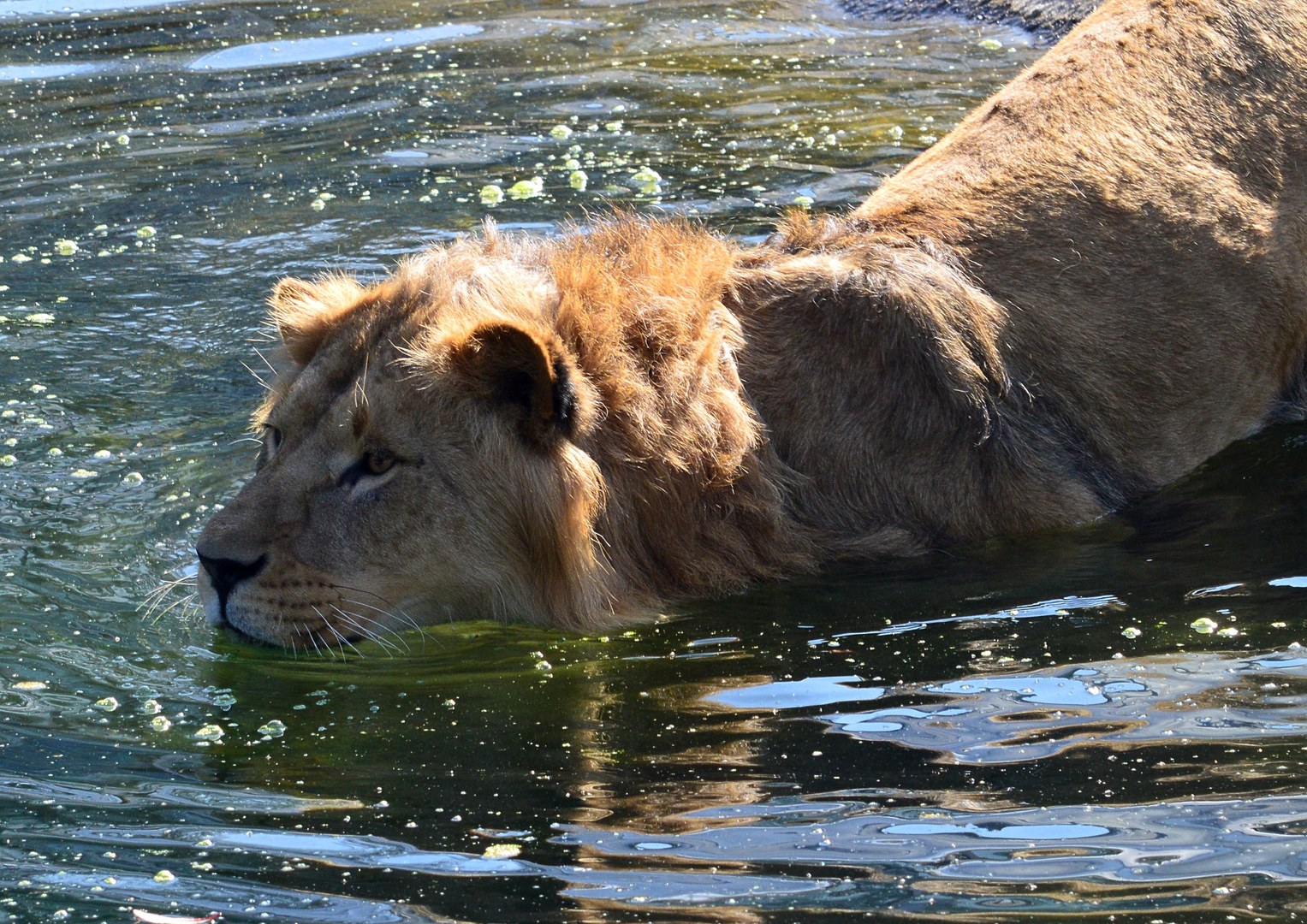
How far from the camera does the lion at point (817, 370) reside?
5297 mm

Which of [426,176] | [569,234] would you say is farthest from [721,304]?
[426,176]

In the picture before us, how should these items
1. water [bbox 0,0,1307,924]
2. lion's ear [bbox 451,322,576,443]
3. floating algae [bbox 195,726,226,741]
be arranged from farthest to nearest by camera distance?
1. lion's ear [bbox 451,322,576,443]
2. floating algae [bbox 195,726,226,741]
3. water [bbox 0,0,1307,924]

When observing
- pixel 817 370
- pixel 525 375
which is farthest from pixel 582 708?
pixel 817 370

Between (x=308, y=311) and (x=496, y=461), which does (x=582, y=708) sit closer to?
(x=496, y=461)

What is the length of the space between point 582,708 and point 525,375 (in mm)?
1124

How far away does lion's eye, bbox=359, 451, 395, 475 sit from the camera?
210 inches

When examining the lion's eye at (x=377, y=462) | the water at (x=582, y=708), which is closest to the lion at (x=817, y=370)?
the lion's eye at (x=377, y=462)

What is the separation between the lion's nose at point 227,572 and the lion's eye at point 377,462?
48cm

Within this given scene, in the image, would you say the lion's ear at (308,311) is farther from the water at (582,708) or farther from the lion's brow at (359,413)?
the water at (582,708)

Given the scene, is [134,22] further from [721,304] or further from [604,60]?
[721,304]

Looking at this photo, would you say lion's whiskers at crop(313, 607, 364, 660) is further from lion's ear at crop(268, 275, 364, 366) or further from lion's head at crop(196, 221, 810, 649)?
lion's ear at crop(268, 275, 364, 366)

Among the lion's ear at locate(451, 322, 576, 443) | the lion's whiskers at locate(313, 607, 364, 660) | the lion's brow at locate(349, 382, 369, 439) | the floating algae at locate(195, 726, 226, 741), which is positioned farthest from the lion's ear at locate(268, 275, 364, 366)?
the floating algae at locate(195, 726, 226, 741)

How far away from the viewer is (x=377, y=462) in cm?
535

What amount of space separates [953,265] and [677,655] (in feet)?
6.26
